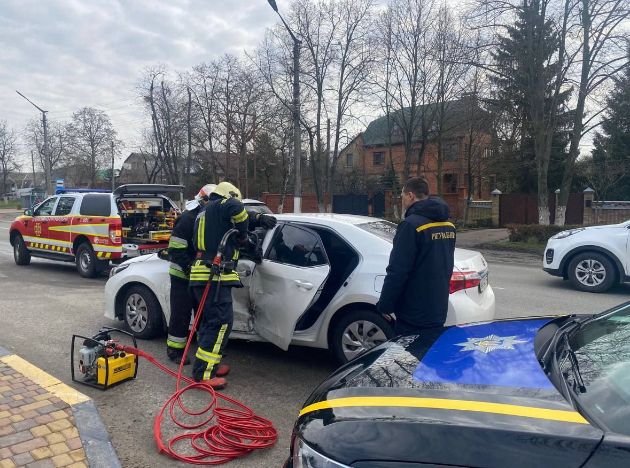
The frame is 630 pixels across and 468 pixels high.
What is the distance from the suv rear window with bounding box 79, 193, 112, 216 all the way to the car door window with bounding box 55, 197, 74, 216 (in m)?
0.48

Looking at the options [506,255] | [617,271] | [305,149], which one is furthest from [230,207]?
[305,149]

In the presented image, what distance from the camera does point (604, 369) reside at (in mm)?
2006

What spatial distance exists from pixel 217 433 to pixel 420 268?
1853 mm

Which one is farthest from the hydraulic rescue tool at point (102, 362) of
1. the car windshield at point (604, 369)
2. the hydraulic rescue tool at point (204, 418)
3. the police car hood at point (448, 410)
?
the car windshield at point (604, 369)

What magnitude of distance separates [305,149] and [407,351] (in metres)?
32.0

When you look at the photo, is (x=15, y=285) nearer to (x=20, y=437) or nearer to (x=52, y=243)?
(x=52, y=243)

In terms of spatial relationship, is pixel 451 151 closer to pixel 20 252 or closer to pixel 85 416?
pixel 20 252

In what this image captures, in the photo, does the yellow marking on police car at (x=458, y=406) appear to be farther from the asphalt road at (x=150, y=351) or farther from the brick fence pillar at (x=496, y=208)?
the brick fence pillar at (x=496, y=208)

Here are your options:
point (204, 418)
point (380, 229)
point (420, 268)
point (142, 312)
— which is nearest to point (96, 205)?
point (142, 312)

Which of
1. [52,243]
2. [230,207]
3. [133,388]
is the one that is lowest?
[133,388]

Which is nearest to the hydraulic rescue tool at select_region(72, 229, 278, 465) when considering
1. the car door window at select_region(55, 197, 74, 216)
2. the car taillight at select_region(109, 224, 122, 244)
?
the car taillight at select_region(109, 224, 122, 244)

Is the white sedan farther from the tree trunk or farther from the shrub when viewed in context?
the tree trunk

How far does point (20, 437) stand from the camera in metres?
3.37

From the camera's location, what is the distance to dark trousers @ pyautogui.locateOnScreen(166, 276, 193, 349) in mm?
4992
